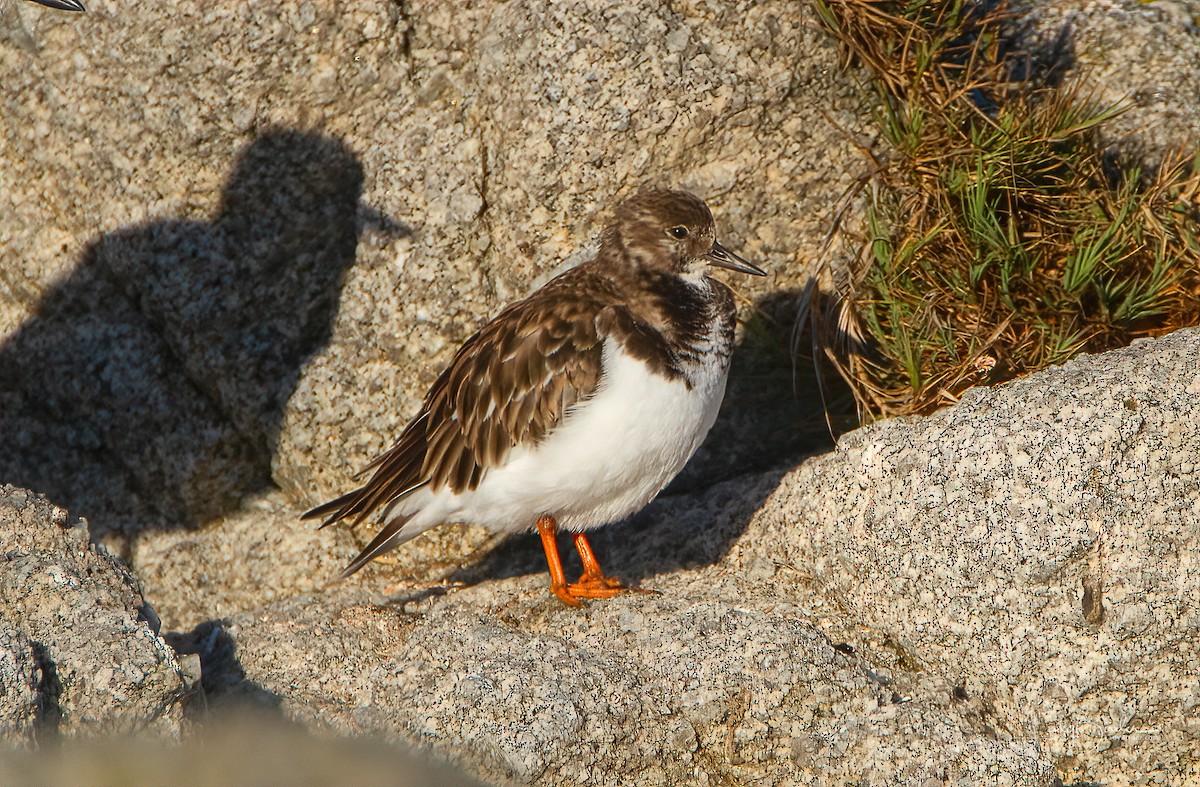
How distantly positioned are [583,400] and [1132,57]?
3295mm

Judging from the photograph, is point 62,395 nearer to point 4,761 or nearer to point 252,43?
point 252,43

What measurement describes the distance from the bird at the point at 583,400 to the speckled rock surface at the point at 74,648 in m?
1.17

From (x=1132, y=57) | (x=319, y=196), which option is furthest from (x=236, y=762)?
(x=1132, y=57)

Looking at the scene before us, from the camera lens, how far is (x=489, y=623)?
4.92m

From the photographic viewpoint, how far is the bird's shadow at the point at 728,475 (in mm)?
5609

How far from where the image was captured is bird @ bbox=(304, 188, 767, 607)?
4863 millimetres

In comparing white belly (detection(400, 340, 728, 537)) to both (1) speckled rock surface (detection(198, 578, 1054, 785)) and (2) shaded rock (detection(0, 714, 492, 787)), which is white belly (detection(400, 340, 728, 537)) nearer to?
A: (1) speckled rock surface (detection(198, 578, 1054, 785))

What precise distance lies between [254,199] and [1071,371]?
3.55 metres

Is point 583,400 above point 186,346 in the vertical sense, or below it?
below

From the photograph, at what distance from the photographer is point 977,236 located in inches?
204

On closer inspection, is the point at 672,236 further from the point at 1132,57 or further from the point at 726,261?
the point at 1132,57

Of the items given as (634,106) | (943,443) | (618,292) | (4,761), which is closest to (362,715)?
(4,761)

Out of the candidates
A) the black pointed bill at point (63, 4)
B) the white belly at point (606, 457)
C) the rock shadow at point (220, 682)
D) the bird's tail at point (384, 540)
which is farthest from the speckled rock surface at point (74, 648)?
the black pointed bill at point (63, 4)

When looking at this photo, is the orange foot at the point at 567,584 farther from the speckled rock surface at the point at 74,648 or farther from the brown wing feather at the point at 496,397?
the speckled rock surface at the point at 74,648
